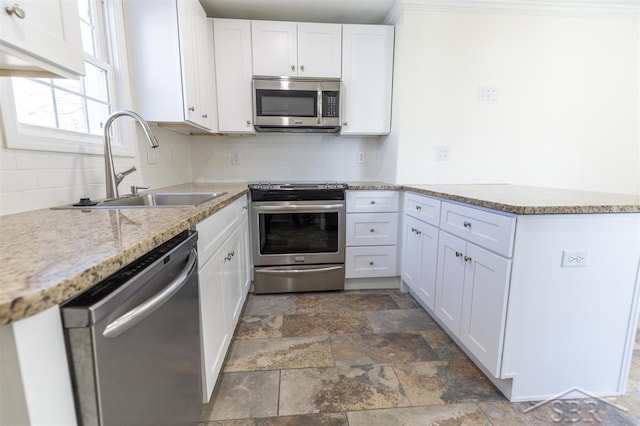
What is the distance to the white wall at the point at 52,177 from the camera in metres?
1.05

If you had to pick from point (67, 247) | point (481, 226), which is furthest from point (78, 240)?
point (481, 226)

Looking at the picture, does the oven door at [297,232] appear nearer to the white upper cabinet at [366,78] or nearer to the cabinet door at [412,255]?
the cabinet door at [412,255]

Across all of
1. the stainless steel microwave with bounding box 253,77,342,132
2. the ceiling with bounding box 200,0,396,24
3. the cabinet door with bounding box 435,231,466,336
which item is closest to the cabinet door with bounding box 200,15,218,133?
the ceiling with bounding box 200,0,396,24

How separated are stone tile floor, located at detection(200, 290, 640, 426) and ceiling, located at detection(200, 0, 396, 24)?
241 cm

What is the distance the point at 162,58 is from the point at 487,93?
2.47 m

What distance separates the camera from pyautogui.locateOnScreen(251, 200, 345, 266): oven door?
2.35 metres

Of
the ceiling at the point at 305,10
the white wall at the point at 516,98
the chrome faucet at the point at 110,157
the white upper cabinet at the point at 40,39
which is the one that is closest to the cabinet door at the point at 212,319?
the chrome faucet at the point at 110,157

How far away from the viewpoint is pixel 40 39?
75cm

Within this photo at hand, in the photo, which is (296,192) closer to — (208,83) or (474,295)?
(208,83)

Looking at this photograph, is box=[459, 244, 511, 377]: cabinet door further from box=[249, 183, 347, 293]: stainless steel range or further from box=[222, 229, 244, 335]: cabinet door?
box=[222, 229, 244, 335]: cabinet door

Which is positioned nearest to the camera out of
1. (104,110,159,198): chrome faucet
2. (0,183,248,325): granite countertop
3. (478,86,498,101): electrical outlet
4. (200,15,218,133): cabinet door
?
(0,183,248,325): granite countertop

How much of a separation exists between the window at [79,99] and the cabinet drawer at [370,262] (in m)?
1.79

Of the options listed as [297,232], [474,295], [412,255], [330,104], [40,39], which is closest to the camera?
[40,39]

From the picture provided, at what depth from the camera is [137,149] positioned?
1.91 metres
